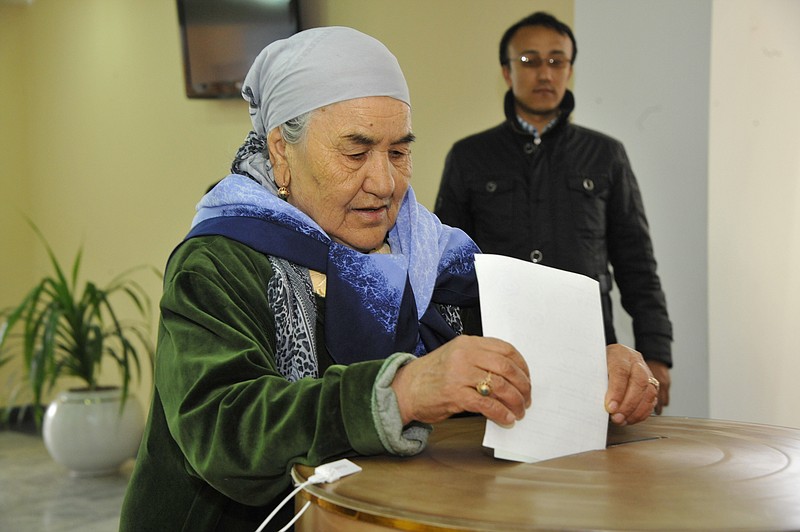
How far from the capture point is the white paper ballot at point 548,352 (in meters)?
1.20

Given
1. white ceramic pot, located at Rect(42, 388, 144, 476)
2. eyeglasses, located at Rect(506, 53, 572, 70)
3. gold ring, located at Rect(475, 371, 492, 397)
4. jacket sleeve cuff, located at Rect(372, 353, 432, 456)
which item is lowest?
white ceramic pot, located at Rect(42, 388, 144, 476)

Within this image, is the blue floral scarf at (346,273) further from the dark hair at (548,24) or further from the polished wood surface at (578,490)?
the dark hair at (548,24)

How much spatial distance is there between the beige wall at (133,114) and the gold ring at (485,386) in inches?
116

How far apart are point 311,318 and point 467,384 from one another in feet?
1.38

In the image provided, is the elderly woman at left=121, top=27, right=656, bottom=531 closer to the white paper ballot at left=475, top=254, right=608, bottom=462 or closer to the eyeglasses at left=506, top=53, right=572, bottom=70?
the white paper ballot at left=475, top=254, right=608, bottom=462

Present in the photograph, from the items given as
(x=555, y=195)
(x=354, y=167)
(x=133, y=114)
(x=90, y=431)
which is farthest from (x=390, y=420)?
(x=133, y=114)

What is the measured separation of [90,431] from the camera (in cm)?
498

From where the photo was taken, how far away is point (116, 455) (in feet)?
16.7

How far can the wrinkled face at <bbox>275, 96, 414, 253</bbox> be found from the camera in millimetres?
1608

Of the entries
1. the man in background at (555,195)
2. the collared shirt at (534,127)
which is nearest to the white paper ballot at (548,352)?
the man in background at (555,195)

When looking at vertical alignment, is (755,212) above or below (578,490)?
above

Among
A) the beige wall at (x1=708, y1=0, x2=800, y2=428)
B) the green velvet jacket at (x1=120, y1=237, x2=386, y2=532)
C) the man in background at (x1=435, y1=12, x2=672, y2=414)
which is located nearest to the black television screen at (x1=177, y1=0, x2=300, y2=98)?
the man in background at (x1=435, y1=12, x2=672, y2=414)

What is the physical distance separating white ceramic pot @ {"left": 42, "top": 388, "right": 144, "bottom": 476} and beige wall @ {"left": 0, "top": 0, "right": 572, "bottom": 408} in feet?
3.28

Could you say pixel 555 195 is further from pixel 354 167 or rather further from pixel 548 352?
pixel 548 352
